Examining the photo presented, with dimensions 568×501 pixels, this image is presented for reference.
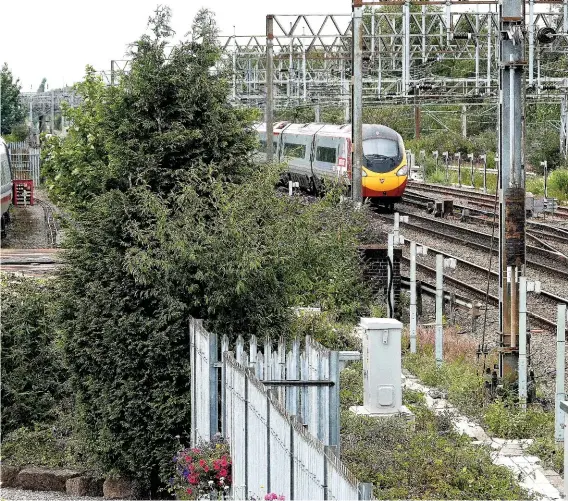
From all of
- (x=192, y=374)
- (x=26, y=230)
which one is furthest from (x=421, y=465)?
(x=26, y=230)

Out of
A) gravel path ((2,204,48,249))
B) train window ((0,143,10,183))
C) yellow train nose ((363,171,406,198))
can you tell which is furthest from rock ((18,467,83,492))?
yellow train nose ((363,171,406,198))

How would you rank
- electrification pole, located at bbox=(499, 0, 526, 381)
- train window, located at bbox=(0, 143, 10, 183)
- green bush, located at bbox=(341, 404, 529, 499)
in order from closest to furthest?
green bush, located at bbox=(341, 404, 529, 499) < electrification pole, located at bbox=(499, 0, 526, 381) < train window, located at bbox=(0, 143, 10, 183)

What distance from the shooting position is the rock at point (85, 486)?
12477 millimetres

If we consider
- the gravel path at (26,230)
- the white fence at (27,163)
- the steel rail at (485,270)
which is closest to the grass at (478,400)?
the steel rail at (485,270)

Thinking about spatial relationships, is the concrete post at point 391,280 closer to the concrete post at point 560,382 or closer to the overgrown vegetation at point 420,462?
the concrete post at point 560,382

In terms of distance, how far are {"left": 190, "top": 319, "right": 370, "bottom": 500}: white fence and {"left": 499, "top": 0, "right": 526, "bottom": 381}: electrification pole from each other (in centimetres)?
383

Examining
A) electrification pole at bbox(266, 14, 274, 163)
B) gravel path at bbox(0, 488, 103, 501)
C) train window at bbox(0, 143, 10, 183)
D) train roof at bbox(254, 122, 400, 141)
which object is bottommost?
gravel path at bbox(0, 488, 103, 501)

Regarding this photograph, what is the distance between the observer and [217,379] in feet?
33.2

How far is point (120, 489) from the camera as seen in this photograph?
39.4ft

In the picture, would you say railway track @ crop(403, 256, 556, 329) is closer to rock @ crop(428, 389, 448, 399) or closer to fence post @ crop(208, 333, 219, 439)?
rock @ crop(428, 389, 448, 399)

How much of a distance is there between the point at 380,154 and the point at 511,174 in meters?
23.6

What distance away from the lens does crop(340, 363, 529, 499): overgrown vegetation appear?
9109 millimetres

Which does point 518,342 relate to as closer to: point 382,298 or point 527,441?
point 527,441

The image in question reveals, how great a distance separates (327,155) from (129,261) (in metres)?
27.9
